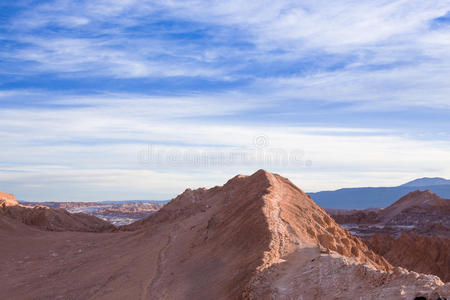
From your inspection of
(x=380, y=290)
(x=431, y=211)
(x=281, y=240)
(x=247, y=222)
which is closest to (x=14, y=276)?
(x=247, y=222)

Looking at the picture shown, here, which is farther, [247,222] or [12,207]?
[12,207]

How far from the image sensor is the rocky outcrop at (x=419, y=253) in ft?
96.0

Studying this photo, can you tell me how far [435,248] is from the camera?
30.2 meters

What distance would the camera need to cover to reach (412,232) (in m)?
44.8

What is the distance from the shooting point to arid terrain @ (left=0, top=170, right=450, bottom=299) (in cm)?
871

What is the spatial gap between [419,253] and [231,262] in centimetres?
2254

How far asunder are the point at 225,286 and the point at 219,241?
421 centimetres

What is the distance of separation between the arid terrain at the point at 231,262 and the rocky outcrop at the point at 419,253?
43.7ft

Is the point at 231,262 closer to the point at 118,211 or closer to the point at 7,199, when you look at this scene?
the point at 7,199

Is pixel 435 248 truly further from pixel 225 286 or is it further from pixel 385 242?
pixel 225 286

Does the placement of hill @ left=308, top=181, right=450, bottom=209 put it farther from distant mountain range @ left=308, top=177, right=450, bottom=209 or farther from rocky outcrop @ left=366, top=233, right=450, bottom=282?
rocky outcrop @ left=366, top=233, right=450, bottom=282

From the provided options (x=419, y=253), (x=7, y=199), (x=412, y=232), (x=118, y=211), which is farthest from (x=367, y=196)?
(x=7, y=199)

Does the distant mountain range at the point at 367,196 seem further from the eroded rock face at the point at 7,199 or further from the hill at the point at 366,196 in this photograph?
the eroded rock face at the point at 7,199

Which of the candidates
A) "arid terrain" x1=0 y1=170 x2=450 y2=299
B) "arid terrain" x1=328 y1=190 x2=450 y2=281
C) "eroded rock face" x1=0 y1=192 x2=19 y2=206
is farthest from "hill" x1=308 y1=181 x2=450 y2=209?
"arid terrain" x1=0 y1=170 x2=450 y2=299
